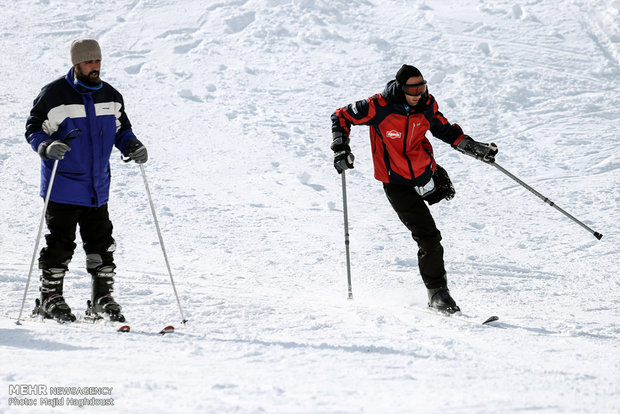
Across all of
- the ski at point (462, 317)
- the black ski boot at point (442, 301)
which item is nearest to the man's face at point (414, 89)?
Answer: the black ski boot at point (442, 301)

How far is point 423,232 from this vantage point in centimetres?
532

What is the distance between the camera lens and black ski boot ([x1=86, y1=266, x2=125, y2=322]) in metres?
4.68

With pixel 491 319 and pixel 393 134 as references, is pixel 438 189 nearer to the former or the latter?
pixel 393 134

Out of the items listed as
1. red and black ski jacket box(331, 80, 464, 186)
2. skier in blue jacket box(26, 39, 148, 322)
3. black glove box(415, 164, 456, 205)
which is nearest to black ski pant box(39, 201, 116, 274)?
skier in blue jacket box(26, 39, 148, 322)

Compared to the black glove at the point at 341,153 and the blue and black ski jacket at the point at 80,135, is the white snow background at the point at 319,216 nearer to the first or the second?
the blue and black ski jacket at the point at 80,135

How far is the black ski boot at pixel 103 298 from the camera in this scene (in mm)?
4684

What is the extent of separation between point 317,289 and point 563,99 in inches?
302

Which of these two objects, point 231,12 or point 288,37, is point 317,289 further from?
point 231,12

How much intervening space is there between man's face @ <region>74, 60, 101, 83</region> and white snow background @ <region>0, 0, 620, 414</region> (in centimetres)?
167

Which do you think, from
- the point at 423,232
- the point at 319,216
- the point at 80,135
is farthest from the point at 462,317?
the point at 319,216

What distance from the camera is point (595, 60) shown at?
13031mm

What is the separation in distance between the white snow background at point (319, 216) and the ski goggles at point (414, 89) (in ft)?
5.61

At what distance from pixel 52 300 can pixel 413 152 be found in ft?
9.72

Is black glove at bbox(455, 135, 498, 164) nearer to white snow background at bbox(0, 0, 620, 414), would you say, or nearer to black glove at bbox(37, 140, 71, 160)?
white snow background at bbox(0, 0, 620, 414)
